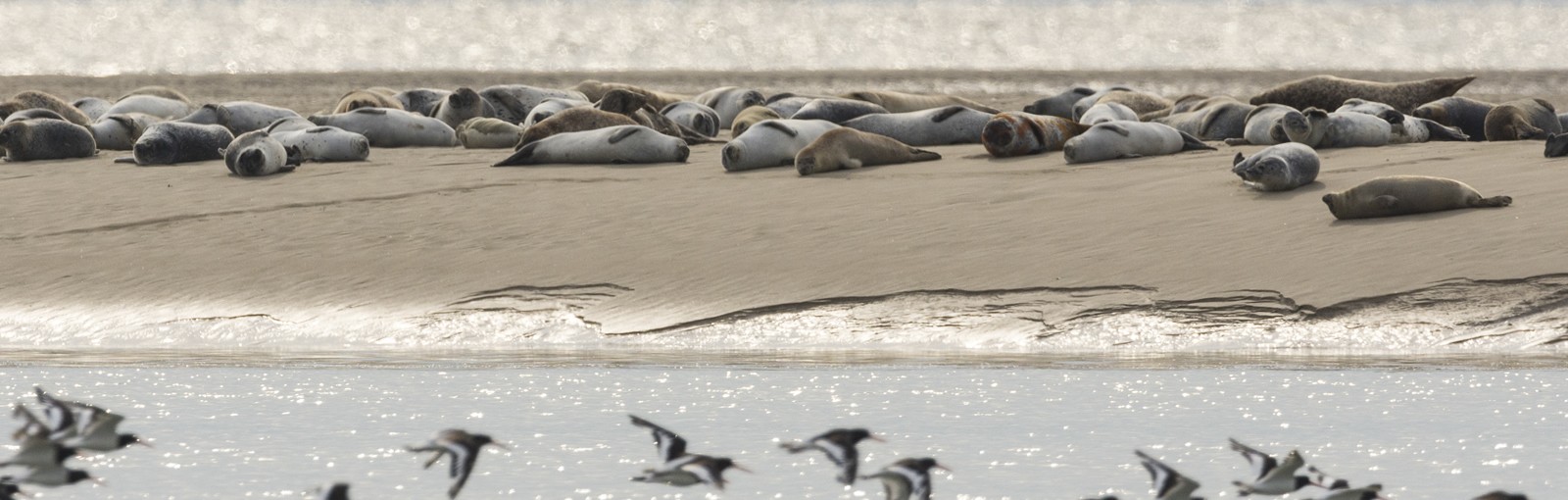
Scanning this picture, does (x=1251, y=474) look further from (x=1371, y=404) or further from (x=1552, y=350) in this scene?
(x=1552, y=350)

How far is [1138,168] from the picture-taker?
959 cm

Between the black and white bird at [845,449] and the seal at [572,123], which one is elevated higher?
the seal at [572,123]

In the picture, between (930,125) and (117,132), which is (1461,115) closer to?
(930,125)

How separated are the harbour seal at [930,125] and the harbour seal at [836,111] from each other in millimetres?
713

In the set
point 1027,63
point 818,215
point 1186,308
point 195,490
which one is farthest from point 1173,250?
point 1027,63

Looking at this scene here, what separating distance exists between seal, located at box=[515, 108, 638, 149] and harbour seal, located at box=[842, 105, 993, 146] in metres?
1.27

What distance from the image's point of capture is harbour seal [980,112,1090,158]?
10188 millimetres

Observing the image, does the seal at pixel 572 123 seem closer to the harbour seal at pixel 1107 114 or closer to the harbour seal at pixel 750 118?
the harbour seal at pixel 750 118

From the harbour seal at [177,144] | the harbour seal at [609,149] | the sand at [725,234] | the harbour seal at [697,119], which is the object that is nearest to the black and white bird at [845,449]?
the sand at [725,234]

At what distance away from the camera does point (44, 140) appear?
11.3 m

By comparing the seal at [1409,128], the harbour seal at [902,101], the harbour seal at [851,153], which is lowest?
the harbour seal at [851,153]

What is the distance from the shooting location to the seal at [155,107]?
13938 millimetres

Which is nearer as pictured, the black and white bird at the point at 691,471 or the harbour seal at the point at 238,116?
the black and white bird at the point at 691,471

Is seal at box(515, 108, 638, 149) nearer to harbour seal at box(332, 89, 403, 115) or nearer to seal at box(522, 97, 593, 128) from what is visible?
seal at box(522, 97, 593, 128)
